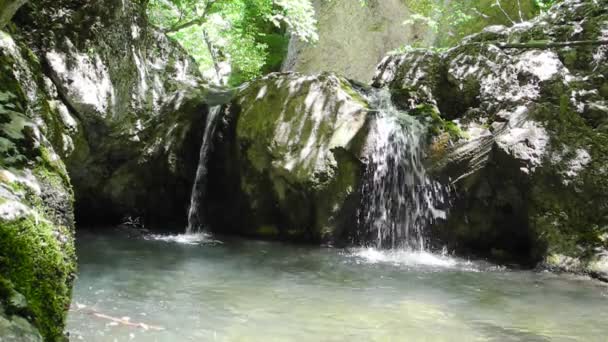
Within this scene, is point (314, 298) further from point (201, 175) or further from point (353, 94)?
point (201, 175)

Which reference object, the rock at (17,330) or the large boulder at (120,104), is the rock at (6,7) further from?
the large boulder at (120,104)

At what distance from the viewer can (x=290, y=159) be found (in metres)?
9.91

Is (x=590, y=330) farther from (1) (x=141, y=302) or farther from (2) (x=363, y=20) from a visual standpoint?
(2) (x=363, y=20)

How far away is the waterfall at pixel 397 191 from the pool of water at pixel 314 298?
2.98 ft

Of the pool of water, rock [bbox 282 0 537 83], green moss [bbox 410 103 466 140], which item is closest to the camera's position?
the pool of water

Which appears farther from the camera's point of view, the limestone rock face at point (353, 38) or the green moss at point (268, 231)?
the limestone rock face at point (353, 38)

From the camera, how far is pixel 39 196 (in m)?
2.89

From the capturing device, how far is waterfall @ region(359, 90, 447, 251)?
962 cm

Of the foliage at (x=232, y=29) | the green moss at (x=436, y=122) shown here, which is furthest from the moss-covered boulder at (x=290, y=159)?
the foliage at (x=232, y=29)

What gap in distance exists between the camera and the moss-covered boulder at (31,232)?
7.38 feet

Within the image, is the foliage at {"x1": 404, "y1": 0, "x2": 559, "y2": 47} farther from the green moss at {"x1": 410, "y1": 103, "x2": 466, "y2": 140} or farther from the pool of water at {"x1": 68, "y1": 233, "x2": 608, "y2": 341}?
the pool of water at {"x1": 68, "y1": 233, "x2": 608, "y2": 341}

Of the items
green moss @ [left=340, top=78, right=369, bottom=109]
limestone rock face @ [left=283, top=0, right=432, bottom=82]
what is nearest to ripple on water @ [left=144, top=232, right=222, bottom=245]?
green moss @ [left=340, top=78, right=369, bottom=109]

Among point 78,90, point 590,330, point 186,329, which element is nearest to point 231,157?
point 78,90

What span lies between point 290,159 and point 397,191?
210cm
